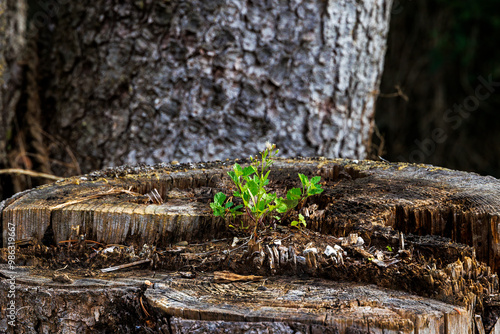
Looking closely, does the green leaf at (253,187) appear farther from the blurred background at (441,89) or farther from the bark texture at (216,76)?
the blurred background at (441,89)

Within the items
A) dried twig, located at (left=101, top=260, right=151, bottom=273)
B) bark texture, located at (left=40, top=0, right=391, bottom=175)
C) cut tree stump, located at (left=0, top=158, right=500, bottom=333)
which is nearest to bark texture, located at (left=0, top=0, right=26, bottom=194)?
bark texture, located at (left=40, top=0, right=391, bottom=175)

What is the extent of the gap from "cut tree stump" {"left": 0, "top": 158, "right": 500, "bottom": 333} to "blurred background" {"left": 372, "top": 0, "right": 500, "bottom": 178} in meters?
4.06

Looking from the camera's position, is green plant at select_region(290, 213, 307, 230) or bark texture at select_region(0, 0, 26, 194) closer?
green plant at select_region(290, 213, 307, 230)

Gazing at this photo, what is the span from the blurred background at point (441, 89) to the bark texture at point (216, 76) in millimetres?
2726

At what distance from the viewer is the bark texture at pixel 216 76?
2.66 m

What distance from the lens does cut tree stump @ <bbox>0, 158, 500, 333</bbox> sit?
3.24ft

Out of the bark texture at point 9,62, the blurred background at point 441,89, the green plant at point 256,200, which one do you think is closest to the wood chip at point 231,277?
the green plant at point 256,200

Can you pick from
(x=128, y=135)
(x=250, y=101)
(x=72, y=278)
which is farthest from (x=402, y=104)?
(x=72, y=278)

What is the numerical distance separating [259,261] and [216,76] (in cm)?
169

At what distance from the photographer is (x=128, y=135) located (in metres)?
2.77

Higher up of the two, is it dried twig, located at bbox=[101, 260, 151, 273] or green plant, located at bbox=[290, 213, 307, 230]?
green plant, located at bbox=[290, 213, 307, 230]

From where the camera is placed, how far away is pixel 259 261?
3.82ft

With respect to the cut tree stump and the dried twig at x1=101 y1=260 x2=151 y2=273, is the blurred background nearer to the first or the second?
the cut tree stump

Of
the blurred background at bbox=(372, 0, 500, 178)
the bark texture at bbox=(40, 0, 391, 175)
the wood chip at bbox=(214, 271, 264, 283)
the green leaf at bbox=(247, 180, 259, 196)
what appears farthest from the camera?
the blurred background at bbox=(372, 0, 500, 178)
